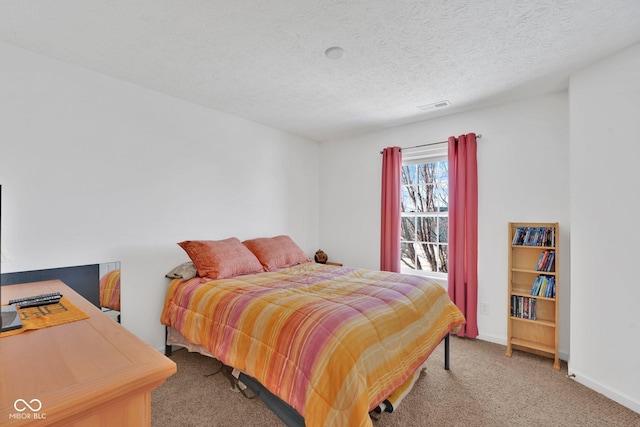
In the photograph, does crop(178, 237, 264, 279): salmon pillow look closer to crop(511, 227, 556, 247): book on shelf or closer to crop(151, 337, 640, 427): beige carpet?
crop(151, 337, 640, 427): beige carpet

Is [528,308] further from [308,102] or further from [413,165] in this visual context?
[308,102]

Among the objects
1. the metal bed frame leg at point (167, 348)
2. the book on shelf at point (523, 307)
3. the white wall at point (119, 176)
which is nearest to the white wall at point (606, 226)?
the book on shelf at point (523, 307)

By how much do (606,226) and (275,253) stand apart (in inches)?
114

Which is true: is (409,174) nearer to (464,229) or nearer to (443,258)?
(464,229)

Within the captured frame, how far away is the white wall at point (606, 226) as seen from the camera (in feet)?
6.72

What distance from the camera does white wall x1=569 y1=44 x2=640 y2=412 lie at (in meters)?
2.05

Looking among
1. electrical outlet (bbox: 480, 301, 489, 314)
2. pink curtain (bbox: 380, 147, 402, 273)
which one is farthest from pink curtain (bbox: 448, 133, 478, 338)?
pink curtain (bbox: 380, 147, 402, 273)

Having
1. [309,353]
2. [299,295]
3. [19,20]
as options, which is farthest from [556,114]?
[19,20]

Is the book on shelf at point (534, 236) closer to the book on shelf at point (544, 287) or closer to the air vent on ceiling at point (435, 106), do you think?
the book on shelf at point (544, 287)

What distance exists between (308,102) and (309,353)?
249cm

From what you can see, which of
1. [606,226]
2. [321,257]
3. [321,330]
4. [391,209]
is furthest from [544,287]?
[321,257]

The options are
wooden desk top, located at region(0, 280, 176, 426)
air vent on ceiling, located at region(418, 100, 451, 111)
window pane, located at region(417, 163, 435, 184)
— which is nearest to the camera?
wooden desk top, located at region(0, 280, 176, 426)

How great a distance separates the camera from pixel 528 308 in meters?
2.79

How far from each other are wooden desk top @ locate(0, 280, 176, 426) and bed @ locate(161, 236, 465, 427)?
0.80 metres
